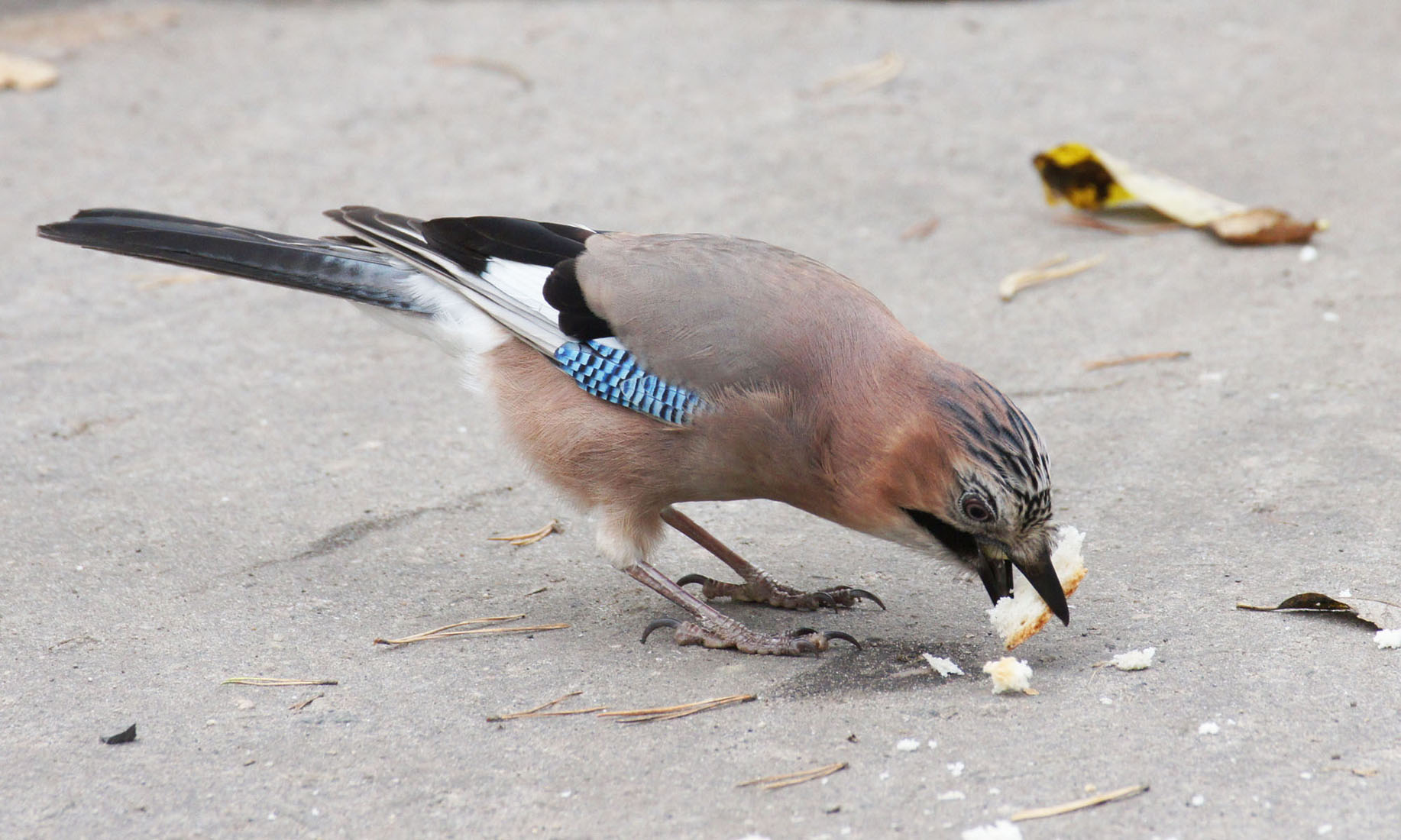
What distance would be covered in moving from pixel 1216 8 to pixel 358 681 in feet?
24.0

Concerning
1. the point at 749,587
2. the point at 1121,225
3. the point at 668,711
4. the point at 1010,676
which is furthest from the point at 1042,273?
the point at 668,711

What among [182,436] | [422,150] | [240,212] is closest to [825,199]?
[422,150]

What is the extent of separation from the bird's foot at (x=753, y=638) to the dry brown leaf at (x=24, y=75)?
233 inches

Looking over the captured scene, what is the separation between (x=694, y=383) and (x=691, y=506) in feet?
3.98

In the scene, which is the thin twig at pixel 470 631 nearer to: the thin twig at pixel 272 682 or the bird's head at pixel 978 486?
the thin twig at pixel 272 682

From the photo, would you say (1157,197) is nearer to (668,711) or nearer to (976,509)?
(976,509)

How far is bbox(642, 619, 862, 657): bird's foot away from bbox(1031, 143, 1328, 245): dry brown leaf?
331 centimetres

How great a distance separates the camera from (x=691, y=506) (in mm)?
4719

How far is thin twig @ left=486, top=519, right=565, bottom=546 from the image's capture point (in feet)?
14.1

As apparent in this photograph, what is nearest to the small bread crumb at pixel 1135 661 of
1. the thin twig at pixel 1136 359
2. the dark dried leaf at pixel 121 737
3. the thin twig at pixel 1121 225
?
the thin twig at pixel 1136 359

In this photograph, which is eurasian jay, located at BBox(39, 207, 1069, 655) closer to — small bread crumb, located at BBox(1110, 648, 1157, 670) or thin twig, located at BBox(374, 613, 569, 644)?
small bread crumb, located at BBox(1110, 648, 1157, 670)

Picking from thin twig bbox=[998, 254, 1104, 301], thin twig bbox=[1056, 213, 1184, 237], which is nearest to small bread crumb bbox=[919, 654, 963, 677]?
thin twig bbox=[998, 254, 1104, 301]

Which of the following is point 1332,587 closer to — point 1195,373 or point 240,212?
point 1195,373

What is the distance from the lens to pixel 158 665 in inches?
138
